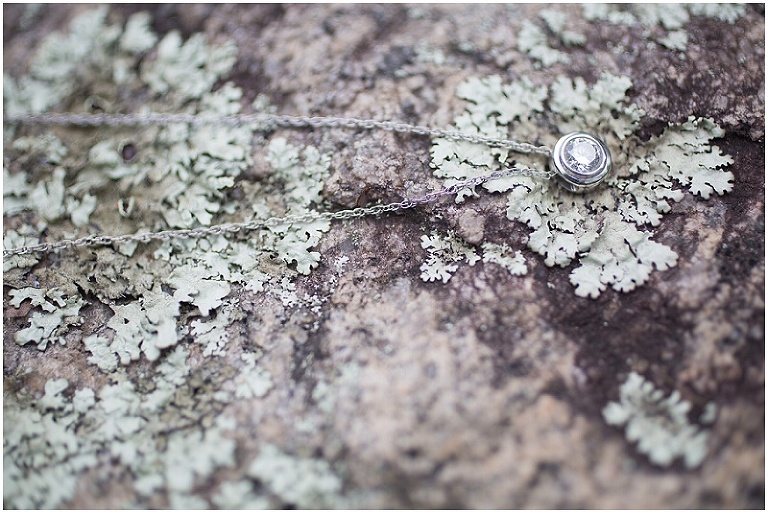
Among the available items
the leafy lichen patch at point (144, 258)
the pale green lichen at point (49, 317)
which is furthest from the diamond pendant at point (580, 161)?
the pale green lichen at point (49, 317)

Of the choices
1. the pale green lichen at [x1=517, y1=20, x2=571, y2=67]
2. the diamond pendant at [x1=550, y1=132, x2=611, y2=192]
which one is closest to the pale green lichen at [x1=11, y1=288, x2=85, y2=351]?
the diamond pendant at [x1=550, y1=132, x2=611, y2=192]

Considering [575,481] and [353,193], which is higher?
[353,193]

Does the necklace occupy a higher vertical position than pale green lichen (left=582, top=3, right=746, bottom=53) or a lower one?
lower

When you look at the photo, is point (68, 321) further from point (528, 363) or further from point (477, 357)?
point (528, 363)

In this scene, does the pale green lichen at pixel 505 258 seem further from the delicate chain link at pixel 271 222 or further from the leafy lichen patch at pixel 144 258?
the leafy lichen patch at pixel 144 258

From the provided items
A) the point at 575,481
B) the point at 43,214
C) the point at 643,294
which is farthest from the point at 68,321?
the point at 643,294

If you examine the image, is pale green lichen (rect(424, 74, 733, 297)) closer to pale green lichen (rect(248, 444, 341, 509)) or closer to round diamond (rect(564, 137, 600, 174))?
round diamond (rect(564, 137, 600, 174))

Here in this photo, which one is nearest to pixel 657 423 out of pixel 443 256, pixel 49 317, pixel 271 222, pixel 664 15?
pixel 443 256
